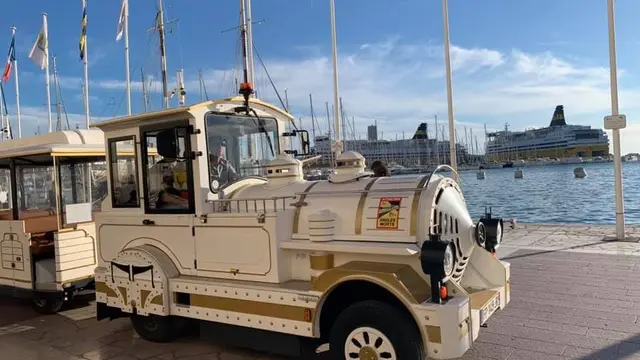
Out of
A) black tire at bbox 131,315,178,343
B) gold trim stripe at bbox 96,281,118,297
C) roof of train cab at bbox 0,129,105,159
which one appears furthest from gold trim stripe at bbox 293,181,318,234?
roof of train cab at bbox 0,129,105,159

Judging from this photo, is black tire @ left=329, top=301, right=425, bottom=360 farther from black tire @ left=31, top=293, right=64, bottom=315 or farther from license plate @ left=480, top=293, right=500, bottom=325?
black tire @ left=31, top=293, right=64, bottom=315

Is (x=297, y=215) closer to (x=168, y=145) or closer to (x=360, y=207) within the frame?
(x=360, y=207)

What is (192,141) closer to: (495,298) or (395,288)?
(395,288)

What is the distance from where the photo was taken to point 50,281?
7.57 metres

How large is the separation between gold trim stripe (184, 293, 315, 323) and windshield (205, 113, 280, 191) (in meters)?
1.14

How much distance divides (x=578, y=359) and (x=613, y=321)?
4.16 ft

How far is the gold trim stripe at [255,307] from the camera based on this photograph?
4267mm

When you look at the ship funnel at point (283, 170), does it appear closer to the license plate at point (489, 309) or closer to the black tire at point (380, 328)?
the black tire at point (380, 328)

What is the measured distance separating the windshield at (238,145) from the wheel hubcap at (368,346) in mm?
2208

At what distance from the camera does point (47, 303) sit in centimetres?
766

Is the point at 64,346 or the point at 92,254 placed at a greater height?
the point at 92,254

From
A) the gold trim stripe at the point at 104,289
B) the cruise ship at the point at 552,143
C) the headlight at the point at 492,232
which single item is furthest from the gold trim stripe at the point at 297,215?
the cruise ship at the point at 552,143

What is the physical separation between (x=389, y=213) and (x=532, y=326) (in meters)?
2.43

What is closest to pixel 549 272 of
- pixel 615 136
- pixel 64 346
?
pixel 615 136
